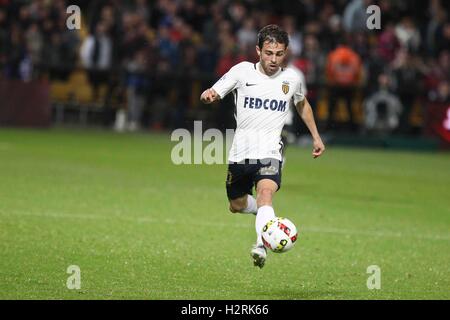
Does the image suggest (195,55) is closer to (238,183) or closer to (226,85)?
(238,183)

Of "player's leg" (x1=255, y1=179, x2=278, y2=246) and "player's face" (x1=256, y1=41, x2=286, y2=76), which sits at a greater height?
"player's face" (x1=256, y1=41, x2=286, y2=76)

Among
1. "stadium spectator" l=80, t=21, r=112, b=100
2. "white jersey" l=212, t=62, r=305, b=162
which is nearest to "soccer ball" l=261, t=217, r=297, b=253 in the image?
"white jersey" l=212, t=62, r=305, b=162

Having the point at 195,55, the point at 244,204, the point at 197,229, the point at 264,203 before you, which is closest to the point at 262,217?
the point at 264,203

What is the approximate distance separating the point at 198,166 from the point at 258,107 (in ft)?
36.6

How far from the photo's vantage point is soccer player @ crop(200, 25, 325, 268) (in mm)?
9844

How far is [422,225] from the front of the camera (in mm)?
14195

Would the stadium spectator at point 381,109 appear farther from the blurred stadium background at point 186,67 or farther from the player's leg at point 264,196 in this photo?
the player's leg at point 264,196

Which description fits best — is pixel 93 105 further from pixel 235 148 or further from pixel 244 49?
pixel 235 148

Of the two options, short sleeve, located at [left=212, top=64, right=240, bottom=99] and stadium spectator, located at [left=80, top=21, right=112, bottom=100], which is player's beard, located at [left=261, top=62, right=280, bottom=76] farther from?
stadium spectator, located at [left=80, top=21, right=112, bottom=100]

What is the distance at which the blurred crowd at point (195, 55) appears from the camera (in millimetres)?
27438

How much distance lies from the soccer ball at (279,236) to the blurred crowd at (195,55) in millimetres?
17940

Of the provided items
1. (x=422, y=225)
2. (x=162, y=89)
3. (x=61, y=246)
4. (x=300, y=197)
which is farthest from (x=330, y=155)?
(x=61, y=246)

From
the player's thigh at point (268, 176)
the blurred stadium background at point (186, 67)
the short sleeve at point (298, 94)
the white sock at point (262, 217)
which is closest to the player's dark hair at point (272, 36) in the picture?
the short sleeve at point (298, 94)
